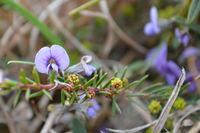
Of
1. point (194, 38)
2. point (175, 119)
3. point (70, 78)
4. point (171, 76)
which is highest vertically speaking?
point (70, 78)

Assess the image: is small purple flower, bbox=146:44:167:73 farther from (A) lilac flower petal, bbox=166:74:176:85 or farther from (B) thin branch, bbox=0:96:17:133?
(B) thin branch, bbox=0:96:17:133

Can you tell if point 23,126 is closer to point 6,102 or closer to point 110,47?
point 6,102

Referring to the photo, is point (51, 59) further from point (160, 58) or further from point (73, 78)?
point (160, 58)

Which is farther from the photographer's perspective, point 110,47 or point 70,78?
point 110,47

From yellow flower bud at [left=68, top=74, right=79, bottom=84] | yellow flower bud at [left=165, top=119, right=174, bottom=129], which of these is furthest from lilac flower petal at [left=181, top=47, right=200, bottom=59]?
yellow flower bud at [left=68, top=74, right=79, bottom=84]

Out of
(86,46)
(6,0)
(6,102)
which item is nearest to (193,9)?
(6,0)

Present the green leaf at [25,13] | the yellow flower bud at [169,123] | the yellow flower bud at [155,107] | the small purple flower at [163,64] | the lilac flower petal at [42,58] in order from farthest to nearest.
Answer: the small purple flower at [163,64], the green leaf at [25,13], the yellow flower bud at [169,123], the yellow flower bud at [155,107], the lilac flower petal at [42,58]

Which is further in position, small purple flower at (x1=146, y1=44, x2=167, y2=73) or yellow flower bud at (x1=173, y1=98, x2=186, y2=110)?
small purple flower at (x1=146, y1=44, x2=167, y2=73)

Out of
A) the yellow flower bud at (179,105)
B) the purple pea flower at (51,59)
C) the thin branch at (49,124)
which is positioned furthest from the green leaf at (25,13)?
the yellow flower bud at (179,105)

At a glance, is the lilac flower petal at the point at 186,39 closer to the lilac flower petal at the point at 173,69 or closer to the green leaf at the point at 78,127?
the lilac flower petal at the point at 173,69
